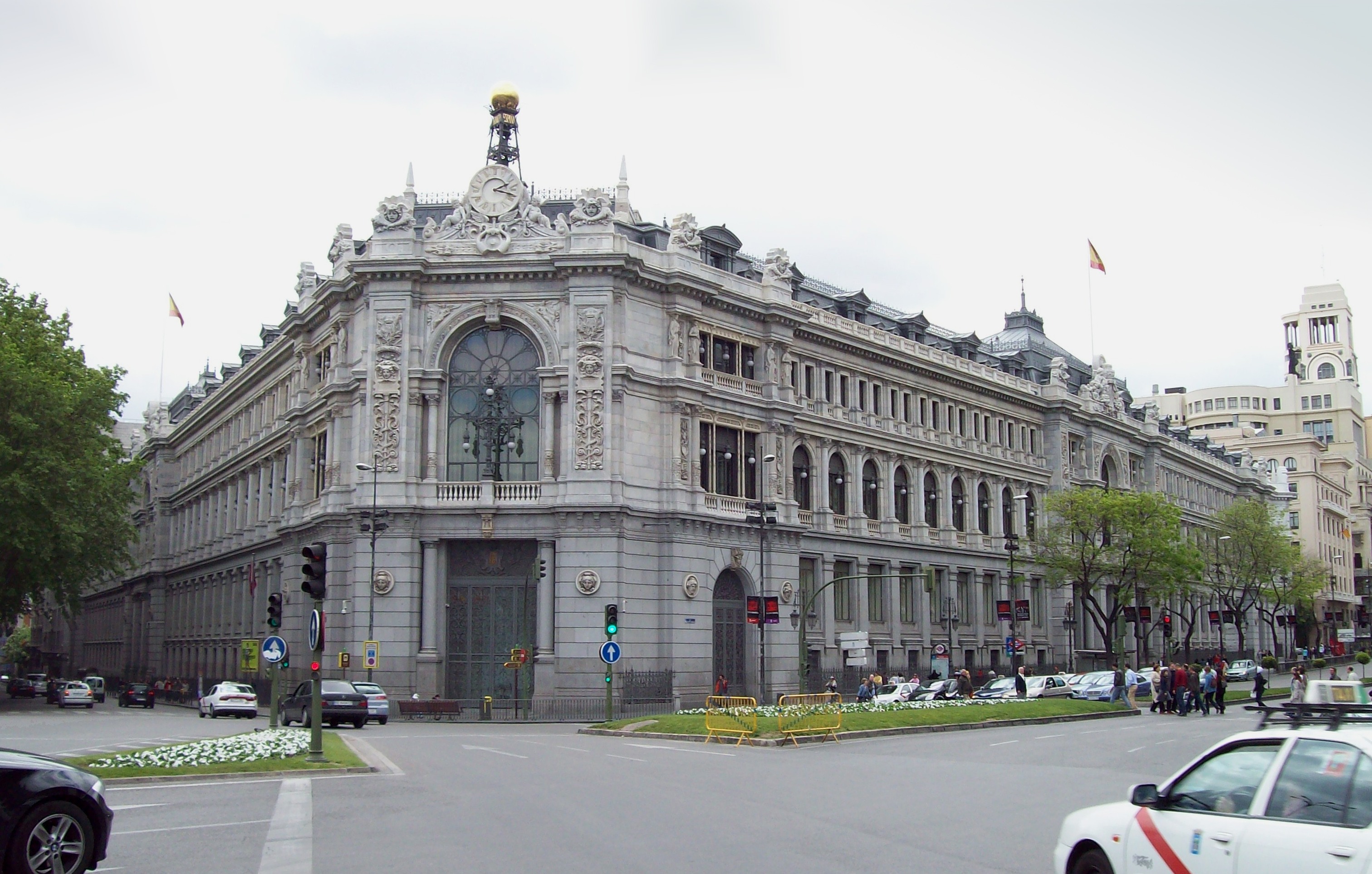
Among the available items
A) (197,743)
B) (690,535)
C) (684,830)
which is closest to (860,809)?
(684,830)

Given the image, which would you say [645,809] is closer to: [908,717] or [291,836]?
[291,836]

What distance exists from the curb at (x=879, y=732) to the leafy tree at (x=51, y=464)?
1173 inches

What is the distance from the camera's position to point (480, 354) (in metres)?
51.7

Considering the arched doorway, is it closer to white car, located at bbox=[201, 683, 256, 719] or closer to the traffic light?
white car, located at bbox=[201, 683, 256, 719]

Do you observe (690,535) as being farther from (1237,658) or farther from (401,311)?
(1237,658)

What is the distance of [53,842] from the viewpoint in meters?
11.5

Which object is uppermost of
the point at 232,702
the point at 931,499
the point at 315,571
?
the point at 931,499

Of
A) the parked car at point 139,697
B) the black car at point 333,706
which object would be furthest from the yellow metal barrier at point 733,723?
the parked car at point 139,697

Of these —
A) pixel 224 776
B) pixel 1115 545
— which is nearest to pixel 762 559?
pixel 224 776

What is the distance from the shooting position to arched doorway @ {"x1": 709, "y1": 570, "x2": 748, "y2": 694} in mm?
54062

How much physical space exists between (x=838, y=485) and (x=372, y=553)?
24944 millimetres

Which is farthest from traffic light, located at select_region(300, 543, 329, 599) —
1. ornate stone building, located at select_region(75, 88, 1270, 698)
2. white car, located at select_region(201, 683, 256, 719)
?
white car, located at select_region(201, 683, 256, 719)

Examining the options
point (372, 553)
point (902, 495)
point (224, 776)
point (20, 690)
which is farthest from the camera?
point (20, 690)

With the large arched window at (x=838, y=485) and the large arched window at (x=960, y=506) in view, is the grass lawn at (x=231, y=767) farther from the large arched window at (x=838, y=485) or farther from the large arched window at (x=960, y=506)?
the large arched window at (x=960, y=506)
